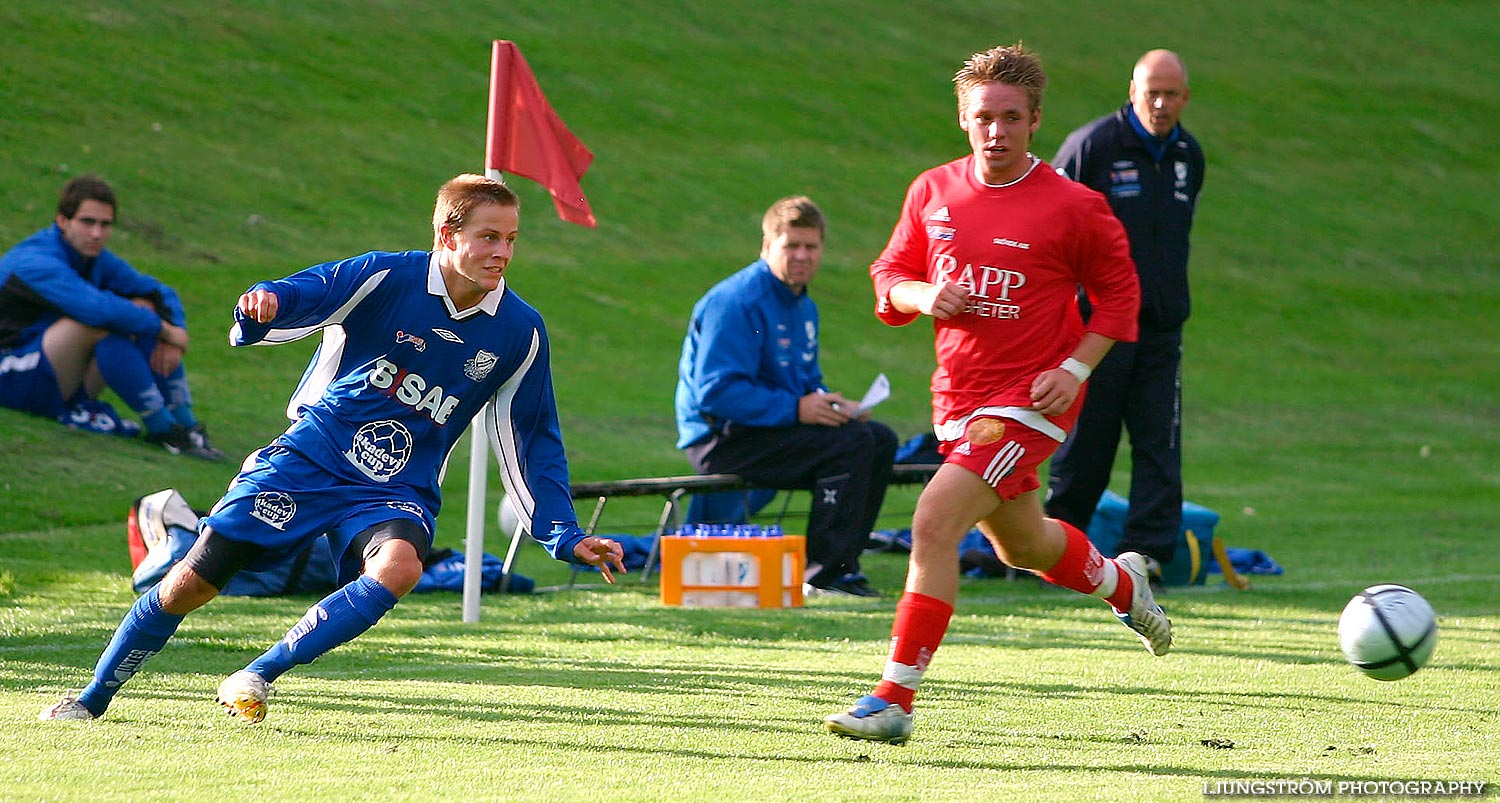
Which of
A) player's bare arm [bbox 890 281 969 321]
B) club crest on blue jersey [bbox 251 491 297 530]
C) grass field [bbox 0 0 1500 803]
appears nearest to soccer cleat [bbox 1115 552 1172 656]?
grass field [bbox 0 0 1500 803]

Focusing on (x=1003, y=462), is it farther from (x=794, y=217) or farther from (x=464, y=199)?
(x=794, y=217)

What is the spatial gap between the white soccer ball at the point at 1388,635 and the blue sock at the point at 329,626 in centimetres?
308

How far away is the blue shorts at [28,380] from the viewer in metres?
12.3

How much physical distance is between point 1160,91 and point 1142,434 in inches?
70.4

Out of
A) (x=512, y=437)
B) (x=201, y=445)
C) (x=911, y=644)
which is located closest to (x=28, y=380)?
(x=201, y=445)

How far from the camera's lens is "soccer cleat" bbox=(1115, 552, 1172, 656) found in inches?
250

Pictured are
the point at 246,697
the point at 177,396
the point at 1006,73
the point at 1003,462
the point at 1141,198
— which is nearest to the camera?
the point at 246,697

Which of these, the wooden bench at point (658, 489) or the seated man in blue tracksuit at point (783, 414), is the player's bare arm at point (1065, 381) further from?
the wooden bench at point (658, 489)

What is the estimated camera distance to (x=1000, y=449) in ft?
18.1

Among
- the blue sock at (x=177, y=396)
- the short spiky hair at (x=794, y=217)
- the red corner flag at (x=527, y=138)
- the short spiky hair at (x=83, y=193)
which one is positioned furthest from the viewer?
the blue sock at (x=177, y=396)

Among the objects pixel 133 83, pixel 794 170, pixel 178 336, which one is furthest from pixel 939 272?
pixel 794 170

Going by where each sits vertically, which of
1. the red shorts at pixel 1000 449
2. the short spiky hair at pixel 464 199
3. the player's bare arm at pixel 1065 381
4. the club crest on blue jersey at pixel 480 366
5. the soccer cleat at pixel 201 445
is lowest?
the soccer cleat at pixel 201 445

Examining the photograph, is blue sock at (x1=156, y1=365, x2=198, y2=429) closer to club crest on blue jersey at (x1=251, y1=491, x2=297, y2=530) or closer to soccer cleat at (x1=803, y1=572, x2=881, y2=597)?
soccer cleat at (x1=803, y1=572, x2=881, y2=597)

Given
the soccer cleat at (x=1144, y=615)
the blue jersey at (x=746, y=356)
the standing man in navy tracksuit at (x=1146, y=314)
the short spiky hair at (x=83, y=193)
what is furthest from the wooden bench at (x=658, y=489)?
the short spiky hair at (x=83, y=193)
